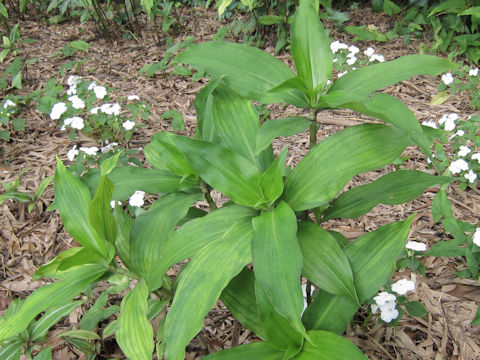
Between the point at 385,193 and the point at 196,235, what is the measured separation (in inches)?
23.4

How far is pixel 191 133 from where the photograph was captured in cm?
304

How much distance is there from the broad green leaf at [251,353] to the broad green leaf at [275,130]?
23.2 inches

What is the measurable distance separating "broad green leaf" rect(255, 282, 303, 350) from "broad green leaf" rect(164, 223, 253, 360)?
128mm

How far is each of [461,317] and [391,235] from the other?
3.05ft

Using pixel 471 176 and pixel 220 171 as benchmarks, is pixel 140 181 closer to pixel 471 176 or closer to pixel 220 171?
pixel 220 171

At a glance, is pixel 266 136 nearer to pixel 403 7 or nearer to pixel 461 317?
pixel 461 317

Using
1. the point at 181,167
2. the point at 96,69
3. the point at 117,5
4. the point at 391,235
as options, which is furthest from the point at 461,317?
the point at 117,5

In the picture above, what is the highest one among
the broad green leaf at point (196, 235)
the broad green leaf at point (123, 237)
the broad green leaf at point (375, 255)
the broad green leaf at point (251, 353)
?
the broad green leaf at point (196, 235)

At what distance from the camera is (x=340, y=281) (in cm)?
103

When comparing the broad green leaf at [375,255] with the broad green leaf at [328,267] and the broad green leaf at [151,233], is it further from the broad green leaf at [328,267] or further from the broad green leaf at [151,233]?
the broad green leaf at [151,233]

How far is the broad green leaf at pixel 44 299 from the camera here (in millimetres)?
1140

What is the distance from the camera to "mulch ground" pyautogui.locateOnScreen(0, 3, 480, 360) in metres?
1.71

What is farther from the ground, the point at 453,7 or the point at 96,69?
the point at 453,7

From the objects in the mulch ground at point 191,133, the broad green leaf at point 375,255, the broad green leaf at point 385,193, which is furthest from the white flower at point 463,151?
the broad green leaf at point 375,255
